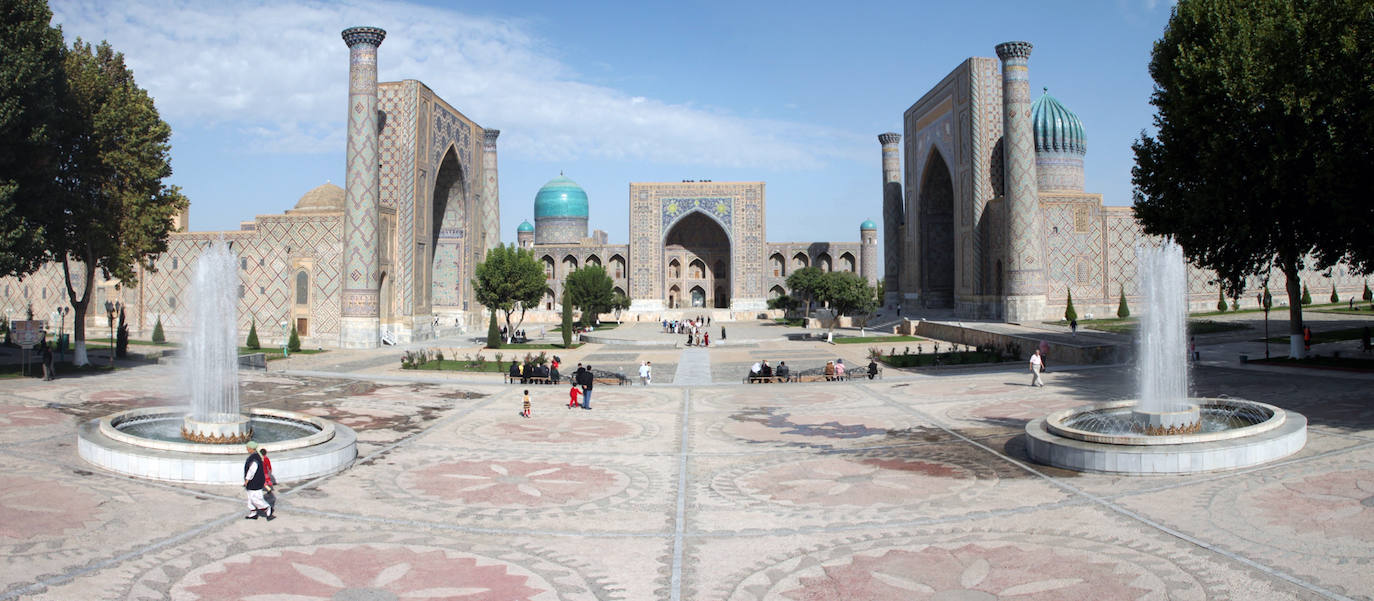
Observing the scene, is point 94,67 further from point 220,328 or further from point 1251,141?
point 1251,141

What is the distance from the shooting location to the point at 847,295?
34875 millimetres

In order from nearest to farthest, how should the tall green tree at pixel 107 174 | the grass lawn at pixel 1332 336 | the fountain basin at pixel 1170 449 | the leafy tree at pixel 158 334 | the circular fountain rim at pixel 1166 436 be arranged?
1. the fountain basin at pixel 1170 449
2. the circular fountain rim at pixel 1166 436
3. the tall green tree at pixel 107 174
4. the grass lawn at pixel 1332 336
5. the leafy tree at pixel 158 334

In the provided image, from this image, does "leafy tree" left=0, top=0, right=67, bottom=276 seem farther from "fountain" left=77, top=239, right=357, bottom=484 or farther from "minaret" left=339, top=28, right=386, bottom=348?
"minaret" left=339, top=28, right=386, bottom=348

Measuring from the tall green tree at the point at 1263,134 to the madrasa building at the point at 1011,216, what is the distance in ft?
42.0

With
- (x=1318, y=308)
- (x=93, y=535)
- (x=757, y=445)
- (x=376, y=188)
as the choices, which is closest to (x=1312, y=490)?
(x=757, y=445)

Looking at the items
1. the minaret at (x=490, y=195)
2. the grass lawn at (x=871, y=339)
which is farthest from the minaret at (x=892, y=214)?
the minaret at (x=490, y=195)

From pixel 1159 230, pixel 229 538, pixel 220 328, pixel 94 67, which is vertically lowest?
pixel 229 538

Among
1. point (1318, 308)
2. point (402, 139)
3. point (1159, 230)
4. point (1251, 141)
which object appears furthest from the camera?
point (1318, 308)

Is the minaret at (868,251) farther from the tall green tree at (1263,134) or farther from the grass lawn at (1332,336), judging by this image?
the tall green tree at (1263,134)

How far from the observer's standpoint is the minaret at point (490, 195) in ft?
117

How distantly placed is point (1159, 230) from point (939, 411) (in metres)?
7.31

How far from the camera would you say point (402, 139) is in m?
28.7

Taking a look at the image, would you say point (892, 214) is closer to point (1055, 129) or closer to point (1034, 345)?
point (1055, 129)

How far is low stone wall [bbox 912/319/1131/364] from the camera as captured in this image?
19.6 meters
